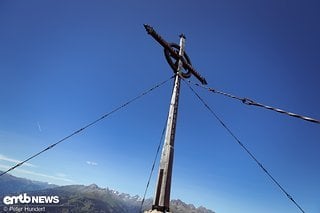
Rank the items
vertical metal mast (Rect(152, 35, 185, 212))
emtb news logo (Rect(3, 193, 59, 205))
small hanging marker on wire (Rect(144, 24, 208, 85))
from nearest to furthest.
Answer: vertical metal mast (Rect(152, 35, 185, 212))
small hanging marker on wire (Rect(144, 24, 208, 85))
emtb news logo (Rect(3, 193, 59, 205))

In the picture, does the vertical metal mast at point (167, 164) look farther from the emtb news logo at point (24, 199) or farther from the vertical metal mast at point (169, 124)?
the emtb news logo at point (24, 199)

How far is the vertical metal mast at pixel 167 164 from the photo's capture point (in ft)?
25.4

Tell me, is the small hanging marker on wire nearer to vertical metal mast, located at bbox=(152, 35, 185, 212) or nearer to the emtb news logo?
vertical metal mast, located at bbox=(152, 35, 185, 212)

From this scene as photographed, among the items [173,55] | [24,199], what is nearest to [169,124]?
[173,55]

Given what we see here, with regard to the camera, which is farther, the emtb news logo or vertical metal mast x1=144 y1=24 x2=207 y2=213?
the emtb news logo

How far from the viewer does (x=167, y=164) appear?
8.27m

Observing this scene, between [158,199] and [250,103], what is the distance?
4.21m

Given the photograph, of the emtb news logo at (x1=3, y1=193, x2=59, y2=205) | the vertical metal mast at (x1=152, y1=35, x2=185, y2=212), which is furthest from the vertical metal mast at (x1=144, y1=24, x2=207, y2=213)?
the emtb news logo at (x1=3, y1=193, x2=59, y2=205)

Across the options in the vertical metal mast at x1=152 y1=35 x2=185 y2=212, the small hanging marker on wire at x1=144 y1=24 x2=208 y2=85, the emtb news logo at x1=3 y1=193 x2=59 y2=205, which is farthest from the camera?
the emtb news logo at x1=3 y1=193 x2=59 y2=205

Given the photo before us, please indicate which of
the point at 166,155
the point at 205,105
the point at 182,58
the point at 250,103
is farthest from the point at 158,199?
the point at 182,58

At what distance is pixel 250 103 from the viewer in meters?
Answer: 7.22

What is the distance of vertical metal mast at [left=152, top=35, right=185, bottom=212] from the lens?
7.73 m

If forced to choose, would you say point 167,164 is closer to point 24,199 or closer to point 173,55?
point 173,55

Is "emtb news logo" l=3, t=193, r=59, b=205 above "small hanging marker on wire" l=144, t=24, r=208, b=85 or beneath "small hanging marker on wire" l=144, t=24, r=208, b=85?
beneath
